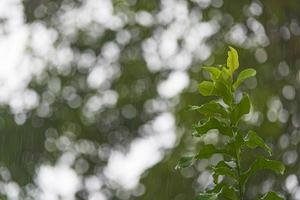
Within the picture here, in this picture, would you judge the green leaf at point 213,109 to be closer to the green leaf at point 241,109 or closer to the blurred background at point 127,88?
the green leaf at point 241,109

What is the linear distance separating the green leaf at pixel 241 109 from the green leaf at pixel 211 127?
2cm

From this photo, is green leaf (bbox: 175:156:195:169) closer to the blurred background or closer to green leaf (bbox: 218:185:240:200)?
green leaf (bbox: 218:185:240:200)

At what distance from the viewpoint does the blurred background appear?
4305 mm

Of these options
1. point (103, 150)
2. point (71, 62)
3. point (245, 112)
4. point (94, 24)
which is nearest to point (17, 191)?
point (103, 150)

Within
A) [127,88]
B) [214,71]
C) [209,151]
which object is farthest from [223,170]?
[127,88]

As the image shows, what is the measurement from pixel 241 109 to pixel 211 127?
5 centimetres

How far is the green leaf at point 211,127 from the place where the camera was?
91 cm

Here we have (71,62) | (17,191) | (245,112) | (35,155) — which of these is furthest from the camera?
(71,62)

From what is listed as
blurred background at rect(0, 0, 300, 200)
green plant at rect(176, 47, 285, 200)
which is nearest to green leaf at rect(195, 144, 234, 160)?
green plant at rect(176, 47, 285, 200)

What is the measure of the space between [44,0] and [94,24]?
430 millimetres

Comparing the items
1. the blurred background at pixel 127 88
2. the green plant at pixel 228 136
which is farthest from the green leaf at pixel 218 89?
the blurred background at pixel 127 88

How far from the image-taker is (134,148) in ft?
15.3

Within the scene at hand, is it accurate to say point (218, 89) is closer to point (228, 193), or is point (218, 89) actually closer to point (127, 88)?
point (228, 193)

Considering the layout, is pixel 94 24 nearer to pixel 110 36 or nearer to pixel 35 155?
pixel 110 36
